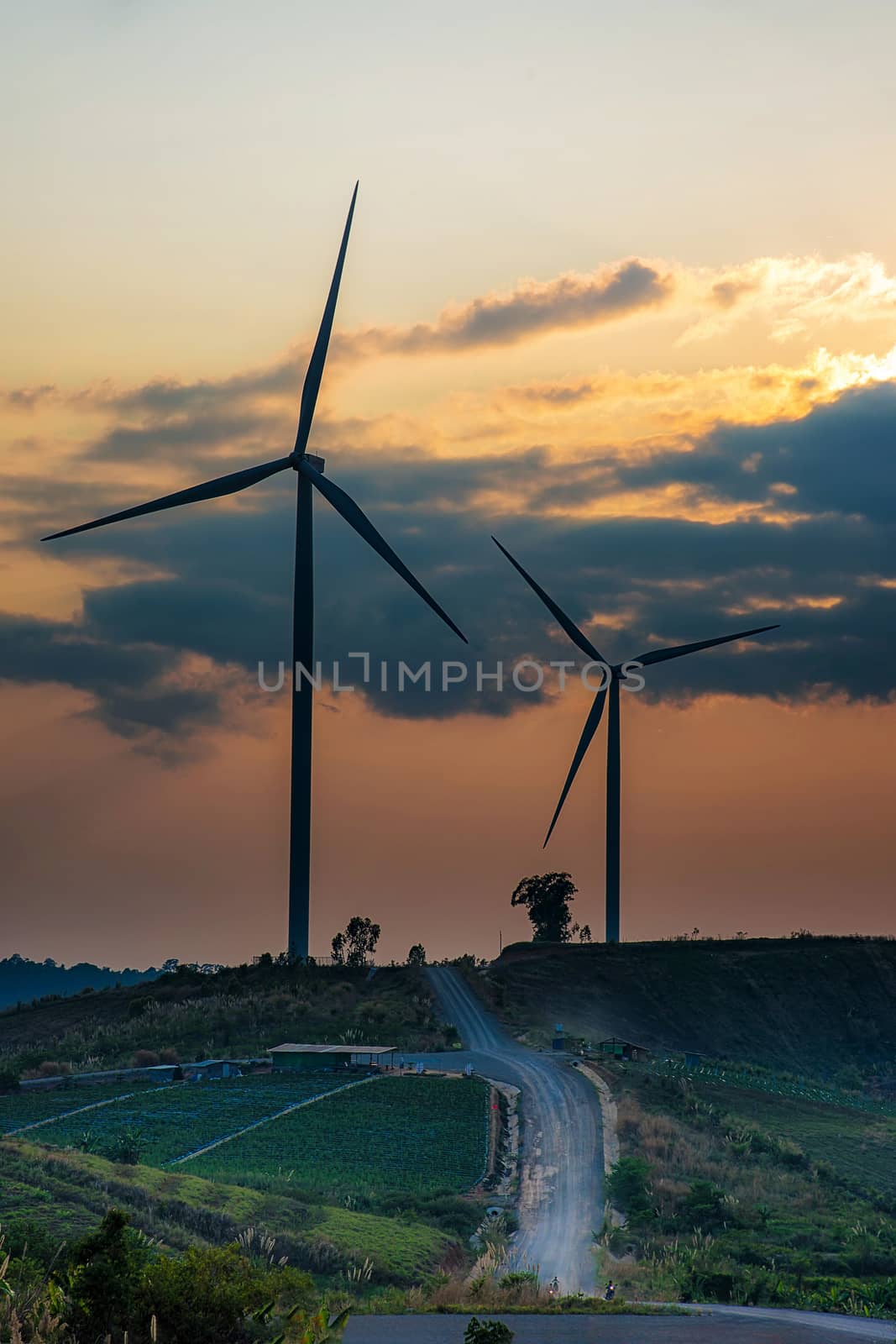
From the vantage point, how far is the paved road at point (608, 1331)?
94.1 ft

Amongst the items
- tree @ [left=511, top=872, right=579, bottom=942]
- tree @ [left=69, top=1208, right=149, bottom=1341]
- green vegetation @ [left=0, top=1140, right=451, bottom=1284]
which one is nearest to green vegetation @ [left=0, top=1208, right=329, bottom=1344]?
tree @ [left=69, top=1208, right=149, bottom=1341]

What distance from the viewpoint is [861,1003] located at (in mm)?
152625

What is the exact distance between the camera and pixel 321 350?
105500 mm

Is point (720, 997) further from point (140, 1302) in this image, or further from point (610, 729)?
point (140, 1302)

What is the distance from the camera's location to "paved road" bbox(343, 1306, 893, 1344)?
28.7m

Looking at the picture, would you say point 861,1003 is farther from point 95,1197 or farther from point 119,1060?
point 95,1197

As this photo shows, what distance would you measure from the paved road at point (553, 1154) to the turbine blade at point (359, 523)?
2977cm

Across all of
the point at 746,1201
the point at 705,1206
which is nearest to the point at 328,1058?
the point at 746,1201

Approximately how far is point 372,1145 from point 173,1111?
14550 mm

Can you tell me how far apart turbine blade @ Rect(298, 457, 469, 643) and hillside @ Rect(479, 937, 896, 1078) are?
4217 cm

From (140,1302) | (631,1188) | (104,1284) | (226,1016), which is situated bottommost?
(631,1188)

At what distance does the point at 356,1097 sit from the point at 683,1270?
34.7 meters

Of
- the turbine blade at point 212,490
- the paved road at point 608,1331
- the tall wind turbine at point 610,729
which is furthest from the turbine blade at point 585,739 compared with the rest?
the paved road at point 608,1331

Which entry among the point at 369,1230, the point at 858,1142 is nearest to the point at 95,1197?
the point at 369,1230
